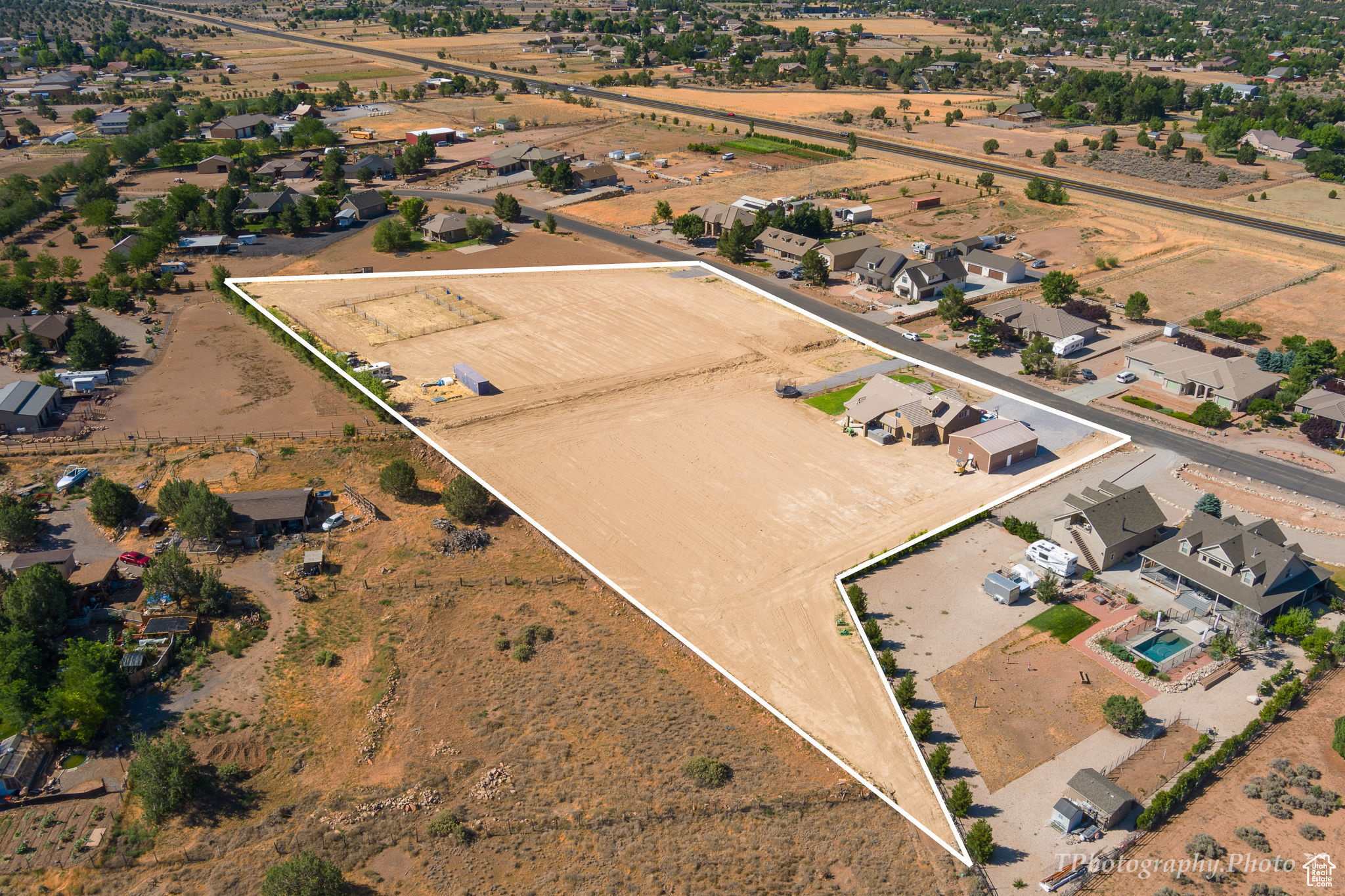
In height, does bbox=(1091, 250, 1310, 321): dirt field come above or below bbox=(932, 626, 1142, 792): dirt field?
above

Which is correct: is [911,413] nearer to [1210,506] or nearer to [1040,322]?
[1210,506]

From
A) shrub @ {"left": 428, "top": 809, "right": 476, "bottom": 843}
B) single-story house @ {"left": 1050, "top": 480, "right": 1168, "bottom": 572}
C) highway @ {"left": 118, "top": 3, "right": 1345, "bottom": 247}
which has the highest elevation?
highway @ {"left": 118, "top": 3, "right": 1345, "bottom": 247}

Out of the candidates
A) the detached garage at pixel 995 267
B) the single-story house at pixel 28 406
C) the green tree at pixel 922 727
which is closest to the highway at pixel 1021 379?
the detached garage at pixel 995 267

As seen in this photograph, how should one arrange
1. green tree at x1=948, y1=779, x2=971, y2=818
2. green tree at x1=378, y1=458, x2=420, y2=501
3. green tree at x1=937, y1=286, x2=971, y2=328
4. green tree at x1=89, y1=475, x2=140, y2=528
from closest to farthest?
green tree at x1=948, y1=779, x2=971, y2=818 → green tree at x1=89, y1=475, x2=140, y2=528 → green tree at x1=378, y1=458, x2=420, y2=501 → green tree at x1=937, y1=286, x2=971, y2=328

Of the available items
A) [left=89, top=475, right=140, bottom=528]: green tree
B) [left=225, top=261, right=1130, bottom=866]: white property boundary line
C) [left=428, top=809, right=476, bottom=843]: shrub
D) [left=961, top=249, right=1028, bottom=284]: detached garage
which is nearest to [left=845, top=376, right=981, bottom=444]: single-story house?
[left=225, top=261, right=1130, bottom=866]: white property boundary line

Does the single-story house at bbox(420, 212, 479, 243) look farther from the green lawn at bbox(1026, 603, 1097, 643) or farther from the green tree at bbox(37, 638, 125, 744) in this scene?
the green lawn at bbox(1026, 603, 1097, 643)

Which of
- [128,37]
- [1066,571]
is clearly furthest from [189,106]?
[1066,571]

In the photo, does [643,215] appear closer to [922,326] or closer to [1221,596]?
[922,326]

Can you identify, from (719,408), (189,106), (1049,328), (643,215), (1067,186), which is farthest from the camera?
(189,106)

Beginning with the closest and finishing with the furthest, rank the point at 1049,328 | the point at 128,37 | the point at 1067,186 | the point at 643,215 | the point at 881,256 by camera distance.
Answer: the point at 1049,328 < the point at 881,256 < the point at 643,215 < the point at 1067,186 < the point at 128,37
